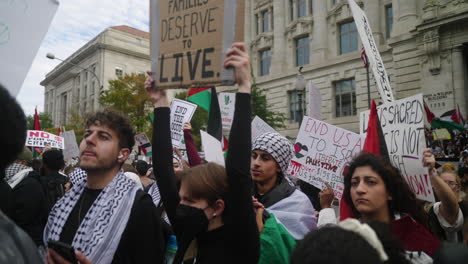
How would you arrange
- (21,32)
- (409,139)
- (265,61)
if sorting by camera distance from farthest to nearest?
(265,61), (409,139), (21,32)

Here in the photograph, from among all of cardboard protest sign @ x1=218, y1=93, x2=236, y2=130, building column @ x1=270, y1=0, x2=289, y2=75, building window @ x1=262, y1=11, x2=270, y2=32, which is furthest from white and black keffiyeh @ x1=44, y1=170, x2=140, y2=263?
building window @ x1=262, y1=11, x2=270, y2=32

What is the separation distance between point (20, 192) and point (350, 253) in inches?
133

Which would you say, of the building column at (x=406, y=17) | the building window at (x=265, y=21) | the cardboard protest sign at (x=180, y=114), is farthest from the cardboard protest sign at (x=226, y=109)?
the building window at (x=265, y=21)

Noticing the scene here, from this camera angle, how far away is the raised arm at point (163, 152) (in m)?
2.40

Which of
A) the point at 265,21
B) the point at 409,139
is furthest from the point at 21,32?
the point at 265,21

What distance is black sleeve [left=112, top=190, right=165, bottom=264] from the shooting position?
2141mm

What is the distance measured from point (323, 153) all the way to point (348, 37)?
21.0 meters

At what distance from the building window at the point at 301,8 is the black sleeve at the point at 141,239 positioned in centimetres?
2627

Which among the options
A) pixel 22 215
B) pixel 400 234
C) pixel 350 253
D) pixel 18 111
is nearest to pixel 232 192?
pixel 350 253

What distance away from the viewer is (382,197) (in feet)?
8.70

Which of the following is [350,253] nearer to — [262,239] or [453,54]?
[262,239]

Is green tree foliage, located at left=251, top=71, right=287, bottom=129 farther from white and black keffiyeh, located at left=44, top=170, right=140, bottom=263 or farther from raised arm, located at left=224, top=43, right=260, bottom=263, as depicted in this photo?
raised arm, located at left=224, top=43, right=260, bottom=263

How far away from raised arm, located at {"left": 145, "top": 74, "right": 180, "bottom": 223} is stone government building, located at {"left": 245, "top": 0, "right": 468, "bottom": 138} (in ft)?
39.3

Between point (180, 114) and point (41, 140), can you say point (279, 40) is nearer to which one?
point (41, 140)
